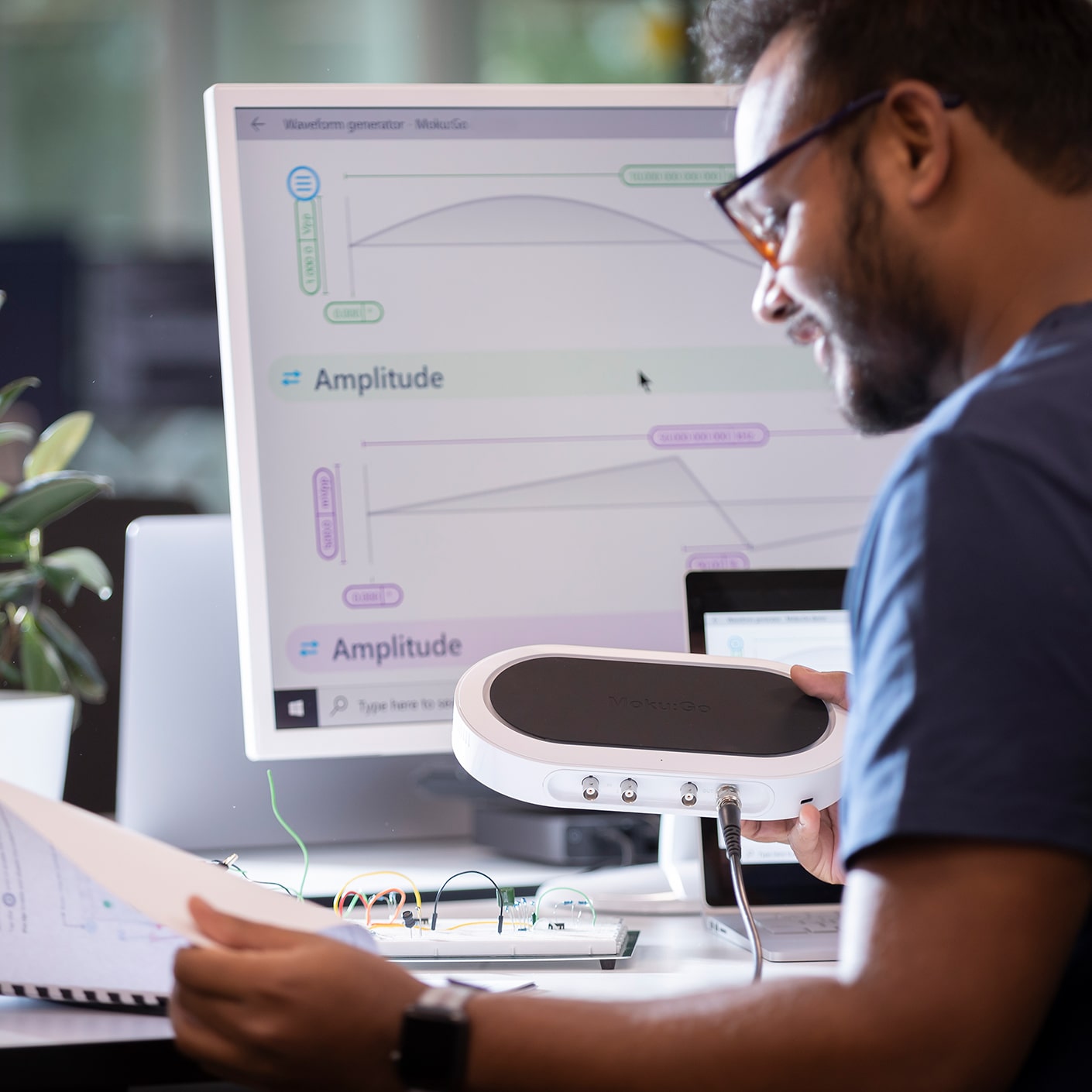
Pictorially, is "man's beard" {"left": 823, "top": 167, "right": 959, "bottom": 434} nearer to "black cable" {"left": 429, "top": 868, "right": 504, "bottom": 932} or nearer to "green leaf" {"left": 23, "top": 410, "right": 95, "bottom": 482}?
"black cable" {"left": 429, "top": 868, "right": 504, "bottom": 932}

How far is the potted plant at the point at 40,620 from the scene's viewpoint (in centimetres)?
117

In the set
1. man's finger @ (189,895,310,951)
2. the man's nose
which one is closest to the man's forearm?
man's finger @ (189,895,310,951)

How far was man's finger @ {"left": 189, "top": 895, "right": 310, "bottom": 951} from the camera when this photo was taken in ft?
2.02

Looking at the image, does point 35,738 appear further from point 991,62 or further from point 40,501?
point 991,62

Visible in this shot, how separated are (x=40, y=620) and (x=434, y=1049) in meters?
0.92

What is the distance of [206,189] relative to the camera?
4117mm

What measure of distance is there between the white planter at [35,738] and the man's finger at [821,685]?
2.35 feet

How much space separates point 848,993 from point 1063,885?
0.10m

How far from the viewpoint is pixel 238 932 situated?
24.5 inches

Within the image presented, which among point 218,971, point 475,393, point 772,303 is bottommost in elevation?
point 218,971

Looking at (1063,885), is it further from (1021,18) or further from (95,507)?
(95,507)

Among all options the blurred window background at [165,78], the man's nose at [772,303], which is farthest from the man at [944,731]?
the blurred window background at [165,78]

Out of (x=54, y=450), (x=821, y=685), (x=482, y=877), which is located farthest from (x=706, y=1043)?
(x=54, y=450)

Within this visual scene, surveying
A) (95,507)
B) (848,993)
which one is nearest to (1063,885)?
(848,993)
